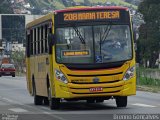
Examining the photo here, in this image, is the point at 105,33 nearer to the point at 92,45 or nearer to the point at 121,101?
the point at 92,45

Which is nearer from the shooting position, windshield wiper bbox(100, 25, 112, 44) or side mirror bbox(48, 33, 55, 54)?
side mirror bbox(48, 33, 55, 54)

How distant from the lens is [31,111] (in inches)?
849

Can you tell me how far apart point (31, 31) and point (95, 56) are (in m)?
5.24

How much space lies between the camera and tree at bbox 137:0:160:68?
85.9 m

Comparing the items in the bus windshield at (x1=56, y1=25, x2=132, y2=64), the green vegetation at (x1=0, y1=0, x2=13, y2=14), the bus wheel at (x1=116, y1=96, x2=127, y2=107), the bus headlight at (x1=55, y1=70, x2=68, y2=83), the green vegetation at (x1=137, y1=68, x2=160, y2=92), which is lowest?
the green vegetation at (x1=137, y1=68, x2=160, y2=92)

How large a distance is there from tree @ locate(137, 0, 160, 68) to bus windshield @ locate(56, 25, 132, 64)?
211 ft

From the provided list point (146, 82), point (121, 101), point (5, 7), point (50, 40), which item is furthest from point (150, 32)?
point (5, 7)

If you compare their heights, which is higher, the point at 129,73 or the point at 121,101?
the point at 129,73

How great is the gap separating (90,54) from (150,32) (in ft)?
219

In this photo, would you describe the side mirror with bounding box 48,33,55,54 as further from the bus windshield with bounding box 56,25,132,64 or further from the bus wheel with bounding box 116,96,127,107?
the bus wheel with bounding box 116,96,127,107

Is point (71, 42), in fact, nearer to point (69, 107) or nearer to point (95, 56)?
point (95, 56)

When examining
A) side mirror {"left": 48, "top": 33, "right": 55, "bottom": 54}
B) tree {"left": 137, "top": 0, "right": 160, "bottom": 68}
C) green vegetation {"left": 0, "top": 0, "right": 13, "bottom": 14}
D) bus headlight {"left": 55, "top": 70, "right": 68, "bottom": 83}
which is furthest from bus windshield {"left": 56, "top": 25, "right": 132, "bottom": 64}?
green vegetation {"left": 0, "top": 0, "right": 13, "bottom": 14}

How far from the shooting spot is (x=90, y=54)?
68.6 ft

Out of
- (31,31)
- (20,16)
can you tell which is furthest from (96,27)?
(20,16)
